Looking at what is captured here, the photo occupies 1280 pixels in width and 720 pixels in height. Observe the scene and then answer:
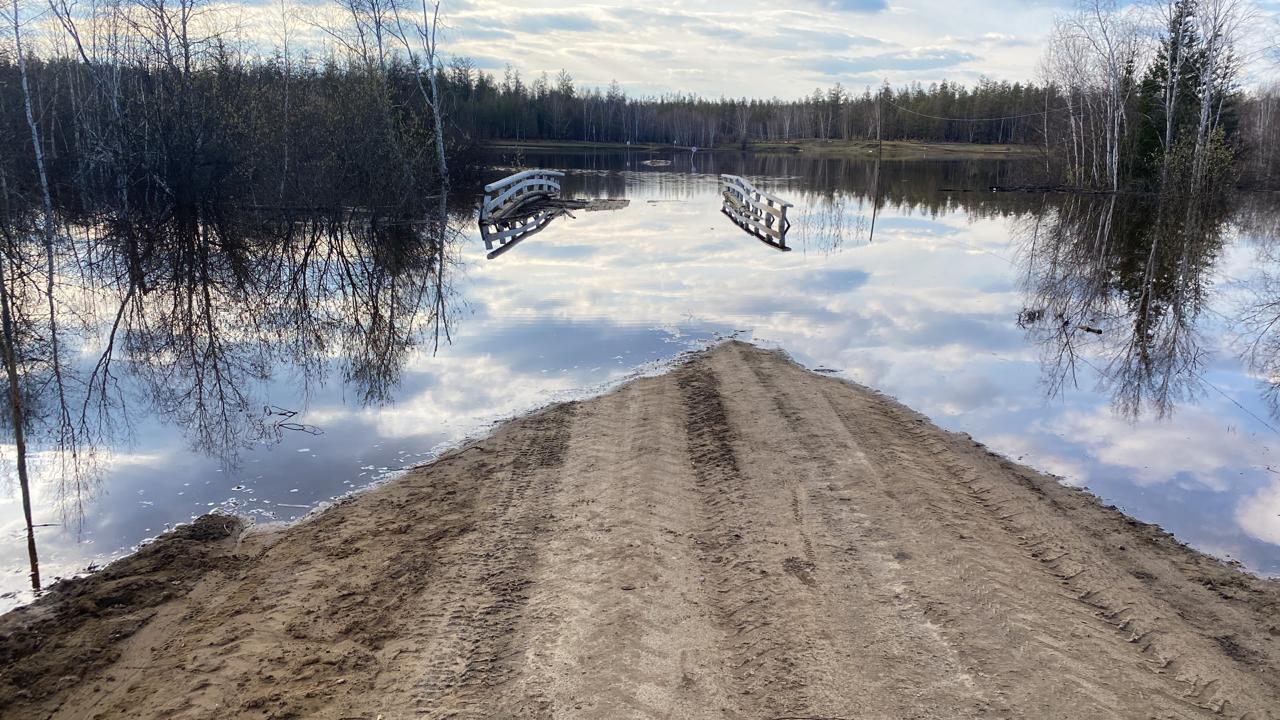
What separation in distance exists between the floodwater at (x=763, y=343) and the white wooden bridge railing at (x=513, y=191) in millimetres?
3866

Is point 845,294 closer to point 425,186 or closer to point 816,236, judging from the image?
point 816,236

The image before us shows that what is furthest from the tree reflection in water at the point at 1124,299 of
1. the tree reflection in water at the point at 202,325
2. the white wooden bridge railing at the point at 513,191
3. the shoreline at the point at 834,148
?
the shoreline at the point at 834,148

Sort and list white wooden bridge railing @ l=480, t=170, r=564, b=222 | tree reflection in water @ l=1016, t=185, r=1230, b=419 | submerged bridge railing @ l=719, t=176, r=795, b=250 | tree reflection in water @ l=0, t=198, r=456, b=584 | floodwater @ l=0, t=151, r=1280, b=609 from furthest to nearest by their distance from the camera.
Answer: white wooden bridge railing @ l=480, t=170, r=564, b=222, submerged bridge railing @ l=719, t=176, r=795, b=250, tree reflection in water @ l=1016, t=185, r=1230, b=419, tree reflection in water @ l=0, t=198, r=456, b=584, floodwater @ l=0, t=151, r=1280, b=609

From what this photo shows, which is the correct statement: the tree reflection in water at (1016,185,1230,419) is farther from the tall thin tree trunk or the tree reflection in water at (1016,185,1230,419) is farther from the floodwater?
the tall thin tree trunk

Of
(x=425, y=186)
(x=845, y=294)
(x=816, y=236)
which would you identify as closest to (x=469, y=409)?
(x=845, y=294)

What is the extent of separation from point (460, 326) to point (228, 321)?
312 cm

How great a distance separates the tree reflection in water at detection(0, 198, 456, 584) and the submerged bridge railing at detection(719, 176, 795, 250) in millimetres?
8096

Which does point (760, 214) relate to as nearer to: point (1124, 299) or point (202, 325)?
point (1124, 299)

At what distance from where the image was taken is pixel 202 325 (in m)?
10.4

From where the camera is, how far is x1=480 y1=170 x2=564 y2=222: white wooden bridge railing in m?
23.0

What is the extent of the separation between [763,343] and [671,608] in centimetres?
617

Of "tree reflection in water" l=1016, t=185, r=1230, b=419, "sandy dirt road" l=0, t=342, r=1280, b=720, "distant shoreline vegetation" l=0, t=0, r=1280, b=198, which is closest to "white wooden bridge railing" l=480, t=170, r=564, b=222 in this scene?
"distant shoreline vegetation" l=0, t=0, r=1280, b=198

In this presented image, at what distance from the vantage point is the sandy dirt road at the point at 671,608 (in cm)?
327

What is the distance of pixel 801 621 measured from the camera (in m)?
3.79
